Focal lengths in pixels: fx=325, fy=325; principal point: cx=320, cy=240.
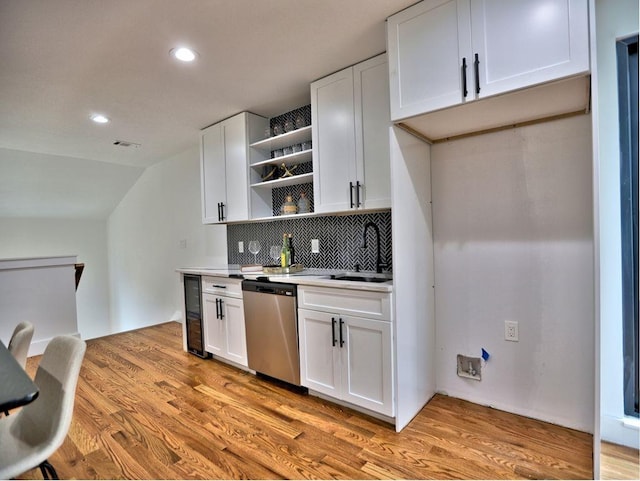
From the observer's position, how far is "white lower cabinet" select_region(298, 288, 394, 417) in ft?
6.56

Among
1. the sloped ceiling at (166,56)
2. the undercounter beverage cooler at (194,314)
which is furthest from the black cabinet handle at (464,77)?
the undercounter beverage cooler at (194,314)

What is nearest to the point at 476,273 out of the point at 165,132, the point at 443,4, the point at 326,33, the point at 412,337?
the point at 412,337

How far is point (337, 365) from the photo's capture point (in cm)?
222

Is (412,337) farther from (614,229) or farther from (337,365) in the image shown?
(614,229)

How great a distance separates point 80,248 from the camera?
6117mm

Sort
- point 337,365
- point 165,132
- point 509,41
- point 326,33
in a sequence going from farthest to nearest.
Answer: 1. point 165,132
2. point 337,365
3. point 326,33
4. point 509,41

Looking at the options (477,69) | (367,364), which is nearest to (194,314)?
(367,364)

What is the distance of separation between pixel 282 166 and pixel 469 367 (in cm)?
227

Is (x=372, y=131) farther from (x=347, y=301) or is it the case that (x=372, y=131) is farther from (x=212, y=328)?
(x=212, y=328)

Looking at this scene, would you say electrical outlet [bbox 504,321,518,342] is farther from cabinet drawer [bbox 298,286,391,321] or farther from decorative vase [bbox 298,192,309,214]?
decorative vase [bbox 298,192,309,214]

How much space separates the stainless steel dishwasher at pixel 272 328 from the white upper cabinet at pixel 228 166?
948mm

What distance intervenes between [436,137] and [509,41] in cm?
78

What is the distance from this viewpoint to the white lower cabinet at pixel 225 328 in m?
2.91

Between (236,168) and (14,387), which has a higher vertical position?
(236,168)
